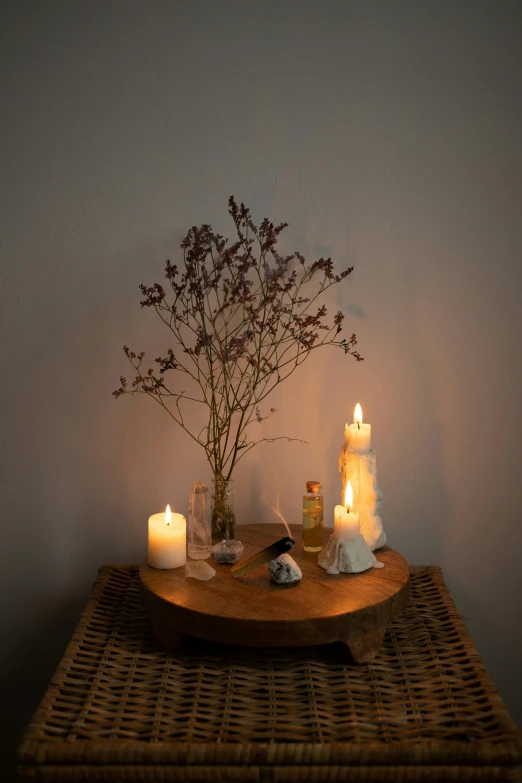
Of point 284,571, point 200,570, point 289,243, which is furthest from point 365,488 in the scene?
point 289,243

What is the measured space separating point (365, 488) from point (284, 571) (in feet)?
0.73

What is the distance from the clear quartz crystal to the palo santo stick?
0.10m

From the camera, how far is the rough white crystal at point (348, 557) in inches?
44.7

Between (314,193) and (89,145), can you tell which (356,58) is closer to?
(314,193)

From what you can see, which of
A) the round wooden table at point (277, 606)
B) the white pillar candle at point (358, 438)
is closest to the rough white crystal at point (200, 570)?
the round wooden table at point (277, 606)

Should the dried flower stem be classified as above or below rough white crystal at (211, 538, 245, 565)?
above

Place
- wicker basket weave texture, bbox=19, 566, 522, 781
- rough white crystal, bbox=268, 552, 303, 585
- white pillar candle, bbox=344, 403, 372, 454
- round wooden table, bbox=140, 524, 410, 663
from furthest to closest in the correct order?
white pillar candle, bbox=344, 403, 372, 454 → rough white crystal, bbox=268, 552, 303, 585 → round wooden table, bbox=140, 524, 410, 663 → wicker basket weave texture, bbox=19, 566, 522, 781

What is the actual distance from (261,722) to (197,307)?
2.26 feet

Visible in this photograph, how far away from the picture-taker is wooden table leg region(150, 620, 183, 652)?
106cm

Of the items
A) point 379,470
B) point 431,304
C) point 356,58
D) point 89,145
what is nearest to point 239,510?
point 379,470

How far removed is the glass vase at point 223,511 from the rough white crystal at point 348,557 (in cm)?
21

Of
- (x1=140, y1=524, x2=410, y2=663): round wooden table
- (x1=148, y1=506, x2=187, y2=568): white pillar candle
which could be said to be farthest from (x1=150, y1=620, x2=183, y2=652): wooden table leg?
(x1=148, y1=506, x2=187, y2=568): white pillar candle

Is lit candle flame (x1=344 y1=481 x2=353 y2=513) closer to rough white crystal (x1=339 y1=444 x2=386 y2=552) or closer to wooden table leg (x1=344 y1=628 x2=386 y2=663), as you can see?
rough white crystal (x1=339 y1=444 x2=386 y2=552)

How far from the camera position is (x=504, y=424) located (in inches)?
56.3
